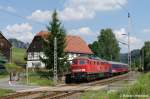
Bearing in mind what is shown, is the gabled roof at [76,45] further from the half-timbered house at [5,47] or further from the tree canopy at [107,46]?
the tree canopy at [107,46]

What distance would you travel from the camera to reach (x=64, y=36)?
50.4 m

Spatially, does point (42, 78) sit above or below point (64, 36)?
below

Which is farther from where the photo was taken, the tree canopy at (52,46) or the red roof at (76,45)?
the red roof at (76,45)

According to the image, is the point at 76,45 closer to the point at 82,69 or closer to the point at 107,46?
the point at 107,46

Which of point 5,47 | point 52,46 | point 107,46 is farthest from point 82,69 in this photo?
point 107,46

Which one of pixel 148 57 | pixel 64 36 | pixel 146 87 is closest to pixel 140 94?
pixel 146 87

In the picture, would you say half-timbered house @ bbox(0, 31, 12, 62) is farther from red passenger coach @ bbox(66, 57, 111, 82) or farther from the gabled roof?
red passenger coach @ bbox(66, 57, 111, 82)

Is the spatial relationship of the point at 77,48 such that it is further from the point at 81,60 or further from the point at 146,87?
the point at 146,87

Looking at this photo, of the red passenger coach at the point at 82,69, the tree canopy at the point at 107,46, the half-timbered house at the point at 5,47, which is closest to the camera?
the red passenger coach at the point at 82,69

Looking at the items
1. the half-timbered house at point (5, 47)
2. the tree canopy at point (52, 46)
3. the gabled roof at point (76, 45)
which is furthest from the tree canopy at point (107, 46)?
the tree canopy at point (52, 46)

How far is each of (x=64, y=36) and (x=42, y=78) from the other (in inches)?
221

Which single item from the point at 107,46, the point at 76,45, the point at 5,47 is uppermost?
the point at 107,46

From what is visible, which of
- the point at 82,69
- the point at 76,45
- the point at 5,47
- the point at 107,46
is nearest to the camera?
the point at 82,69

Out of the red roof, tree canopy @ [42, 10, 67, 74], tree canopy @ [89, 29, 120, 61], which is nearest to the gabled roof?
the red roof
